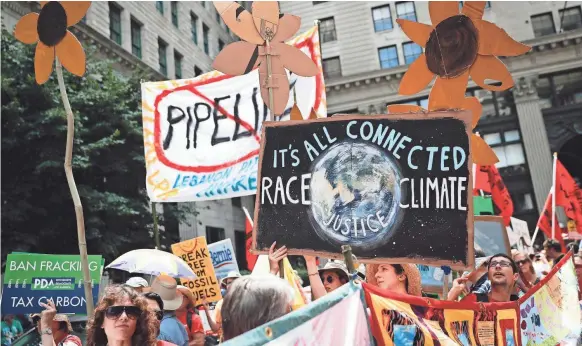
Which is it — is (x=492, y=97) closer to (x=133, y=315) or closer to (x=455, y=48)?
(x=455, y=48)

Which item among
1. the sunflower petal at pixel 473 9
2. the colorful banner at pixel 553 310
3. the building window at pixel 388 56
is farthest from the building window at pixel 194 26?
the colorful banner at pixel 553 310

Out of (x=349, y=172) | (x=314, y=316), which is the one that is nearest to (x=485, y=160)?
(x=349, y=172)

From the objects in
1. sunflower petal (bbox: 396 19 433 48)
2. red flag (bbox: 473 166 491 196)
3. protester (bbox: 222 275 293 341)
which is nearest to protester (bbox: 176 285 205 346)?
sunflower petal (bbox: 396 19 433 48)

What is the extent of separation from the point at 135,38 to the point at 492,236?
20.7m

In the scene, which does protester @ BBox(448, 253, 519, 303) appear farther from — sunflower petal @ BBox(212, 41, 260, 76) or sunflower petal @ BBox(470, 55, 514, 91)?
sunflower petal @ BBox(212, 41, 260, 76)

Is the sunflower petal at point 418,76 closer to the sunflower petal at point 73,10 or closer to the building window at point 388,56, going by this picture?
the sunflower petal at point 73,10

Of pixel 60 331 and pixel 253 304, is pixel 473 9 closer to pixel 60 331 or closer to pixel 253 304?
pixel 253 304

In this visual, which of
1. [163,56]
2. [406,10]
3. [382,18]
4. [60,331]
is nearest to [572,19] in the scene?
[406,10]

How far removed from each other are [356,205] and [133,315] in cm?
144

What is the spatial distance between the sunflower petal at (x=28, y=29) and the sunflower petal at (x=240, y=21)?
5.75 feet

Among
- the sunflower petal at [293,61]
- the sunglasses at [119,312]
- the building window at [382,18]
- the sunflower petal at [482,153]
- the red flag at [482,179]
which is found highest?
the building window at [382,18]

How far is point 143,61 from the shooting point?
22656 millimetres

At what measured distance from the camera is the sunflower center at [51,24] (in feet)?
14.3

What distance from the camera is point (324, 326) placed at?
1881 millimetres
